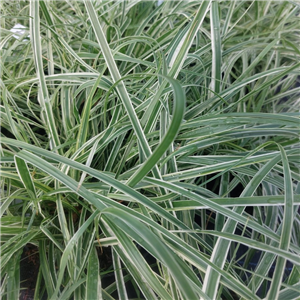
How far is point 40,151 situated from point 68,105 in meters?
0.20

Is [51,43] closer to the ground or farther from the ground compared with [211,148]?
farther from the ground

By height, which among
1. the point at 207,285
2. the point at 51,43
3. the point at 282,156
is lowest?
the point at 207,285

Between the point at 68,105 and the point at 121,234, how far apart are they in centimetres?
28

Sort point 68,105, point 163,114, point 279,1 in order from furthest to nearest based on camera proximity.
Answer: point 279,1 < point 68,105 < point 163,114

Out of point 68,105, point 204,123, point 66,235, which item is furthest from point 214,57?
point 66,235

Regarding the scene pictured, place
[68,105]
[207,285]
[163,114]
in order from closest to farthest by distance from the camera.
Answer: [207,285], [163,114], [68,105]

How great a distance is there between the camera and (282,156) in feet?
1.03

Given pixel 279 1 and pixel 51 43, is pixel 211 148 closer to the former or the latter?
pixel 51 43

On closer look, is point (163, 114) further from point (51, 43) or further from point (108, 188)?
point (51, 43)

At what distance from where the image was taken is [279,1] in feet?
2.43

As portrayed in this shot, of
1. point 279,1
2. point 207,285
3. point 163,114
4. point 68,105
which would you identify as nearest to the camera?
point 207,285

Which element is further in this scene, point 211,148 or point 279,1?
point 279,1

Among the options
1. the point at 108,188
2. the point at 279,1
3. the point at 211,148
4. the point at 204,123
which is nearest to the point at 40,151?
the point at 108,188

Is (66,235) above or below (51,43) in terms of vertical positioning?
below
